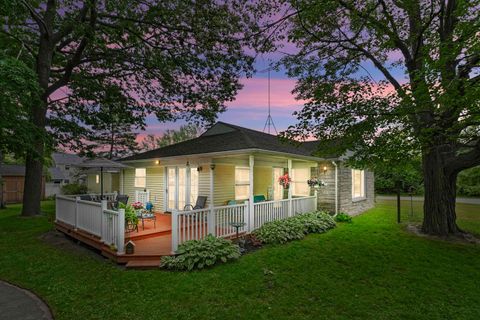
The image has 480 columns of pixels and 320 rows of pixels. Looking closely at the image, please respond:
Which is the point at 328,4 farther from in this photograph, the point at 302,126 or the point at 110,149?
the point at 110,149

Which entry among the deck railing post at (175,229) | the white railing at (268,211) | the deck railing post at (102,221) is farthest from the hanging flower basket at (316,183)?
the deck railing post at (102,221)

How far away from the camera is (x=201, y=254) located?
17.3 feet

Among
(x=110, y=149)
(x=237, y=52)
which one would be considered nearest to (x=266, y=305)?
(x=237, y=52)

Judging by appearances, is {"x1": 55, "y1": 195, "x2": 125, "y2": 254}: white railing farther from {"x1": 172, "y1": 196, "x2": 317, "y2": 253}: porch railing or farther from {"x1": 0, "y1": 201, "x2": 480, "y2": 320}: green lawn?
{"x1": 172, "y1": 196, "x2": 317, "y2": 253}: porch railing

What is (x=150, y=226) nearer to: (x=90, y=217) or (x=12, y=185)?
(x=90, y=217)

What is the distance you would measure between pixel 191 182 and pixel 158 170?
2.35 meters

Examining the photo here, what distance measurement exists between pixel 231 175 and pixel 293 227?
325 cm

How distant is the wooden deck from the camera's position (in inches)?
212

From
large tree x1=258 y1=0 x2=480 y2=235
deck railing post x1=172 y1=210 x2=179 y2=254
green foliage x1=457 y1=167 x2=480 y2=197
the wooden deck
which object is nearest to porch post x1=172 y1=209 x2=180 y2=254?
deck railing post x1=172 y1=210 x2=179 y2=254

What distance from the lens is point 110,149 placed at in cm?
2684

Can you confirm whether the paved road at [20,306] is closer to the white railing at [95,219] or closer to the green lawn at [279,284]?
the green lawn at [279,284]

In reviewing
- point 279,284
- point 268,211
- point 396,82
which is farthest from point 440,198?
point 279,284

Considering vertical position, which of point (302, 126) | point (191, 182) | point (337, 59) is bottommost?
point (191, 182)

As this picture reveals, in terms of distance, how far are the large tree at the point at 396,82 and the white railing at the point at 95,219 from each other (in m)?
5.26
